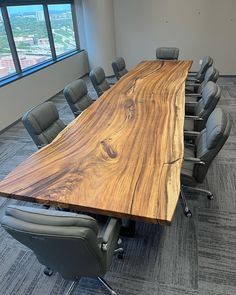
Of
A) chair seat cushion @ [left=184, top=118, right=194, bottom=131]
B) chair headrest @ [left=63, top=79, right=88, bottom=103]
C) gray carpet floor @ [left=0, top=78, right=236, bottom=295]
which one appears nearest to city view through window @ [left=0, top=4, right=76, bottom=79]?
chair headrest @ [left=63, top=79, right=88, bottom=103]

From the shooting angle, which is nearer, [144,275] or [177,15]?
[144,275]

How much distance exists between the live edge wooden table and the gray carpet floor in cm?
70

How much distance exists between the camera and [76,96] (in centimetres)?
286

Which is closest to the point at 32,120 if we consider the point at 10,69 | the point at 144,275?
the point at 144,275

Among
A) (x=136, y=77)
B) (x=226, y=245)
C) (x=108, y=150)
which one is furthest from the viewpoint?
(x=136, y=77)

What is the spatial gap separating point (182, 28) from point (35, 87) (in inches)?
134

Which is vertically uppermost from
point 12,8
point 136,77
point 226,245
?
point 12,8

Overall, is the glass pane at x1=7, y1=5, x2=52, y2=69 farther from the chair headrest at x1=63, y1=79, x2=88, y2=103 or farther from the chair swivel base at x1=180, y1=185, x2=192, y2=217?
the chair swivel base at x1=180, y1=185, x2=192, y2=217

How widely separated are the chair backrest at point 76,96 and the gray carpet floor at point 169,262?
1.27m

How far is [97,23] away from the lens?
219 inches

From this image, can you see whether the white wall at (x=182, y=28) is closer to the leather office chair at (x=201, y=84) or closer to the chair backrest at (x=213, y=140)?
the leather office chair at (x=201, y=84)

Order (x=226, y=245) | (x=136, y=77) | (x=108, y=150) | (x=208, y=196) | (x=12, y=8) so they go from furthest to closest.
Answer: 1. (x=12, y=8)
2. (x=136, y=77)
3. (x=208, y=196)
4. (x=226, y=245)
5. (x=108, y=150)

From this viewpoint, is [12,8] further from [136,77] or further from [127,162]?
[127,162]

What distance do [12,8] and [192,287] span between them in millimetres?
4476
